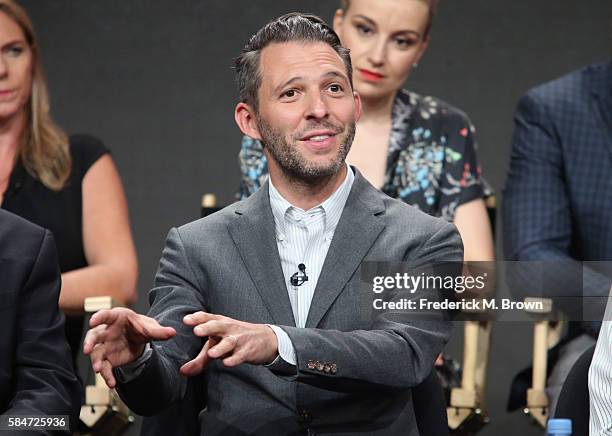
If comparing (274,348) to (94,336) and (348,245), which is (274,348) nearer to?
(94,336)

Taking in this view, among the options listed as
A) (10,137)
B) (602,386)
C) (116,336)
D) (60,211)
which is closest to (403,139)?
(60,211)

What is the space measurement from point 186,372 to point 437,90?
2.32 metres

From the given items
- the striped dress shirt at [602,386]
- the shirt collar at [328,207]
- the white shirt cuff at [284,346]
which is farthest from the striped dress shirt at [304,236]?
the striped dress shirt at [602,386]

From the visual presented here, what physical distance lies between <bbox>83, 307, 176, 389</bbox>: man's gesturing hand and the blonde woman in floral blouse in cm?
143

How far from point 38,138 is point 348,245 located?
132cm

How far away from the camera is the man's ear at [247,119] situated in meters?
2.79

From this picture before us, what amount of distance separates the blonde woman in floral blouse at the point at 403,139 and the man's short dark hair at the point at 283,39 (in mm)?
858

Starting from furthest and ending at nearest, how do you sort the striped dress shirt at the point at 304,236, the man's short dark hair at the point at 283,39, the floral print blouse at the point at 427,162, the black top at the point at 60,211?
the floral print blouse at the point at 427,162, the black top at the point at 60,211, the man's short dark hair at the point at 283,39, the striped dress shirt at the point at 304,236

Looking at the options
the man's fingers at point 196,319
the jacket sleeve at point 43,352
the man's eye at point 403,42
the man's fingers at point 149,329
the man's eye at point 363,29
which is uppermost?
the man's eye at point 363,29

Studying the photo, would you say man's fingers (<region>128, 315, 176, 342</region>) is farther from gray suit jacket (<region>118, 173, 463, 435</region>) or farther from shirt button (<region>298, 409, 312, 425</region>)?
shirt button (<region>298, 409, 312, 425</region>)

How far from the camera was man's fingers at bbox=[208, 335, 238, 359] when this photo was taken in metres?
2.09

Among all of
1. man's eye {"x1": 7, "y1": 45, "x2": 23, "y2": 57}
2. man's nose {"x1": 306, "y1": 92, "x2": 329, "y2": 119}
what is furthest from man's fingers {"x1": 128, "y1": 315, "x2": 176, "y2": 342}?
man's eye {"x1": 7, "y1": 45, "x2": 23, "y2": 57}

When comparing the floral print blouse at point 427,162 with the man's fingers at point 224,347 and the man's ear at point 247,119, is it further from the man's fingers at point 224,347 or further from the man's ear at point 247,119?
the man's fingers at point 224,347

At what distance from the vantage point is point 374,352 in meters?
2.33
